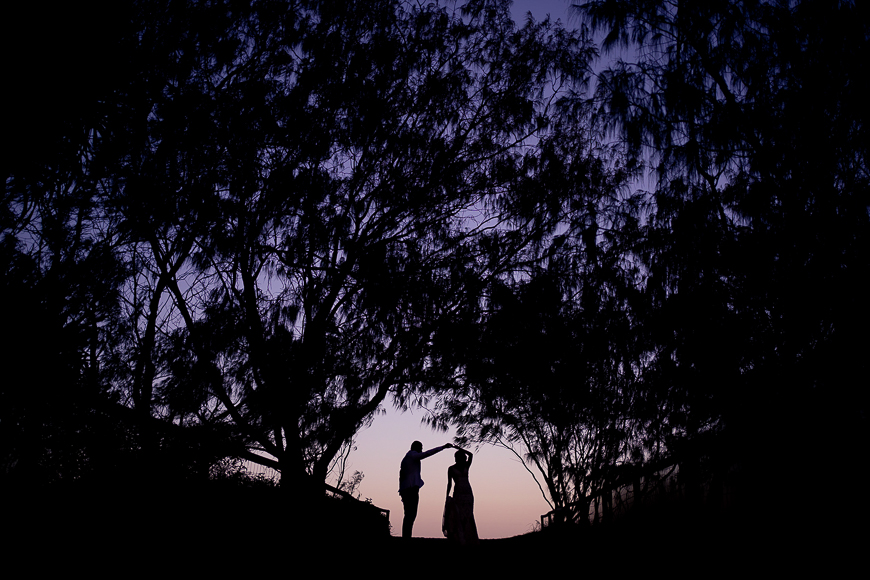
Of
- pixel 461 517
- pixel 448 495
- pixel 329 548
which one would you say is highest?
pixel 448 495

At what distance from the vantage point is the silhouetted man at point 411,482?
7098mm

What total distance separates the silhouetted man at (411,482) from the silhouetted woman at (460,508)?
0.99 ft

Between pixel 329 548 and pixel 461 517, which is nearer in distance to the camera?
pixel 329 548

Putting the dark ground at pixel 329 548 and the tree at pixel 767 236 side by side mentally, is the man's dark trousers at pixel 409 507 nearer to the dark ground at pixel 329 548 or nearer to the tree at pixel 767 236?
the dark ground at pixel 329 548

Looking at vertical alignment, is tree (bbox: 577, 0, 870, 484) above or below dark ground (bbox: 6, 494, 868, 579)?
above

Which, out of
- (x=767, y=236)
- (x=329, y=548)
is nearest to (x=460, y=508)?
(x=329, y=548)

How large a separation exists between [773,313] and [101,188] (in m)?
6.32

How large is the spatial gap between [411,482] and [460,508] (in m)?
0.70

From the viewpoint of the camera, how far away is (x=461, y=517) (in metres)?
6.63

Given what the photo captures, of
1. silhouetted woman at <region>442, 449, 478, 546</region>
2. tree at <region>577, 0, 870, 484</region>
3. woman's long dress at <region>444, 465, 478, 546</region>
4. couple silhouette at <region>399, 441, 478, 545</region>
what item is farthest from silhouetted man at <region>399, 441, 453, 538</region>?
tree at <region>577, 0, 870, 484</region>

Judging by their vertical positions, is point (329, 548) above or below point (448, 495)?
below

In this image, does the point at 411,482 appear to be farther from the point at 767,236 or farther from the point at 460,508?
the point at 767,236

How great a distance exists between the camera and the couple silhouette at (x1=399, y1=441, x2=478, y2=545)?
6.62 m

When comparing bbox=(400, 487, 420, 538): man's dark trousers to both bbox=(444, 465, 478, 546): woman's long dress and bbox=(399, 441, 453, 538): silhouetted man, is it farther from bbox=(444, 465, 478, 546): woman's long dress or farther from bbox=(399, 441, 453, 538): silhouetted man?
bbox=(444, 465, 478, 546): woman's long dress
